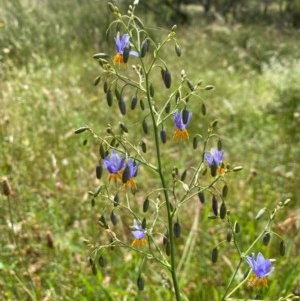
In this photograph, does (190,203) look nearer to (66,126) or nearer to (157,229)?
(157,229)

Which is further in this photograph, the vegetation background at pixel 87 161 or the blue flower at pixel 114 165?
the vegetation background at pixel 87 161

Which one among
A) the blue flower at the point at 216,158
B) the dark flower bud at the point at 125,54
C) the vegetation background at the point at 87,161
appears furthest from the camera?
the vegetation background at the point at 87,161

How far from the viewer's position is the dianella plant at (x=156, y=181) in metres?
1.45

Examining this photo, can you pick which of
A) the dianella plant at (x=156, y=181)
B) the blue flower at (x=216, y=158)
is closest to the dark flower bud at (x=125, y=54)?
the dianella plant at (x=156, y=181)

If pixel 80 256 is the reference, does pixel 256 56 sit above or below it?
below

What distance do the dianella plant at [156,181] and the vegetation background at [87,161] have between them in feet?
0.25

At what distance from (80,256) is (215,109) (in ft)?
10.2

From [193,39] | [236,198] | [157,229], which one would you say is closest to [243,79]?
[193,39]

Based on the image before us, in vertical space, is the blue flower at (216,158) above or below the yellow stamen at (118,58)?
below

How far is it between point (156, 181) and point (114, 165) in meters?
2.35

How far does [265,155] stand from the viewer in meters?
4.52

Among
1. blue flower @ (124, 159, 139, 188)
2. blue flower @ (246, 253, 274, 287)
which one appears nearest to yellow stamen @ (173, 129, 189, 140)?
blue flower @ (124, 159, 139, 188)

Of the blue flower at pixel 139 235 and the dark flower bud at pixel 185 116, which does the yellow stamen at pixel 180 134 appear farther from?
the blue flower at pixel 139 235

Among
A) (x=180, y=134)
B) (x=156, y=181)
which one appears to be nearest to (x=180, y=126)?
(x=180, y=134)
